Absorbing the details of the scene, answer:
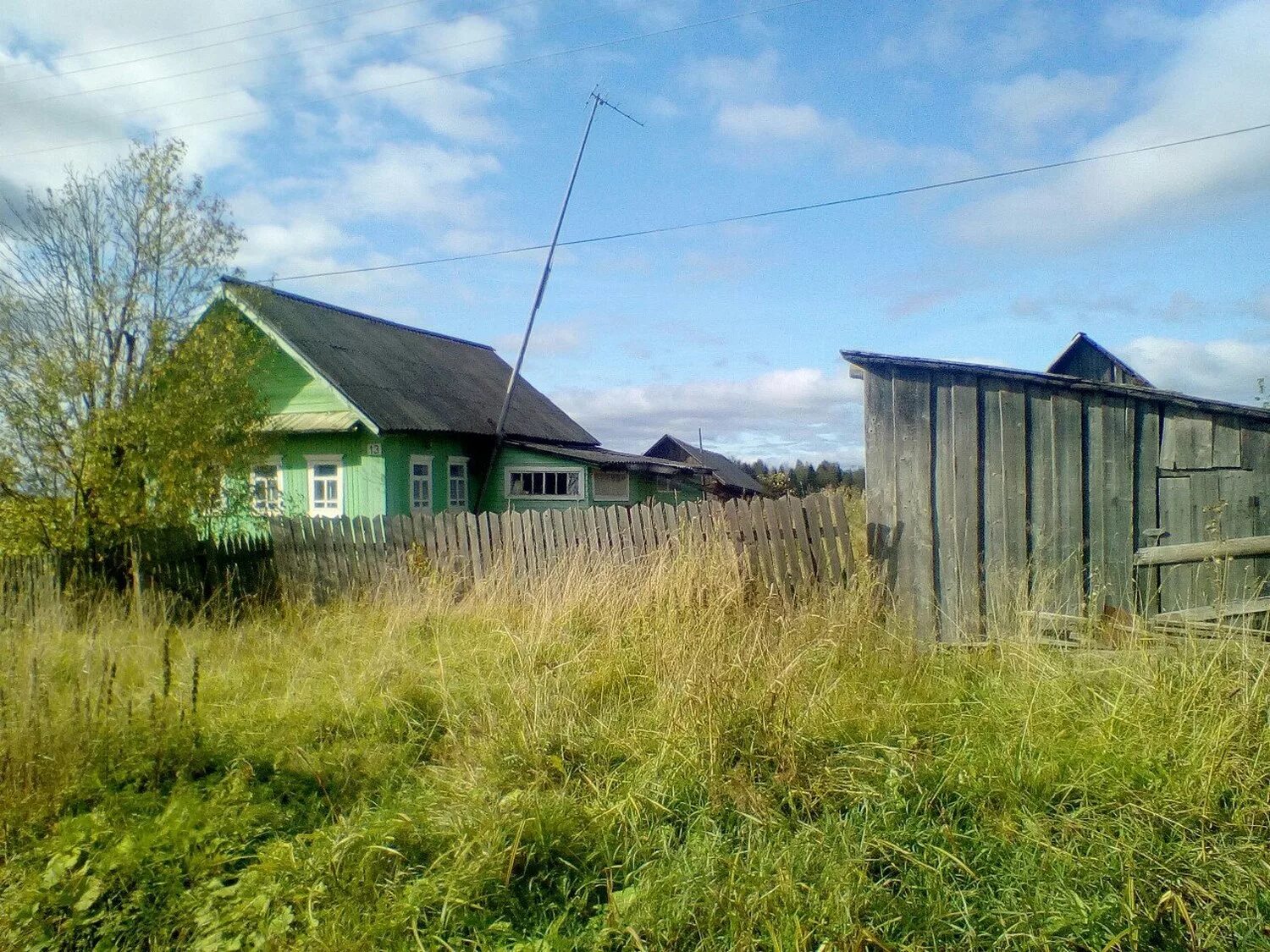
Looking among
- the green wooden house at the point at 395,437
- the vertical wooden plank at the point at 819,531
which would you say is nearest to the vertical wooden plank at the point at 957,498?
the vertical wooden plank at the point at 819,531

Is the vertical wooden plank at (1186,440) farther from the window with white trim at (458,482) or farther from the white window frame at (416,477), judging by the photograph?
the window with white trim at (458,482)

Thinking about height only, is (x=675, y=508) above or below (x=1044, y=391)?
below

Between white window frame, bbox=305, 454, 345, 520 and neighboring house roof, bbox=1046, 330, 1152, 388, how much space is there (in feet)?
50.4

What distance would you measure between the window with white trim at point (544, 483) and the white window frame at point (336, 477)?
462 cm

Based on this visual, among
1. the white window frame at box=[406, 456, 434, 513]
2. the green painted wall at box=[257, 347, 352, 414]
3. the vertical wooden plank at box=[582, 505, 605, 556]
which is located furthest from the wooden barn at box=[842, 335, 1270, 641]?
the green painted wall at box=[257, 347, 352, 414]

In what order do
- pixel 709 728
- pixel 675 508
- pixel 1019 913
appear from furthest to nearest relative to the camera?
pixel 675 508 → pixel 709 728 → pixel 1019 913

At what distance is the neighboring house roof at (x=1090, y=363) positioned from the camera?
17.0m

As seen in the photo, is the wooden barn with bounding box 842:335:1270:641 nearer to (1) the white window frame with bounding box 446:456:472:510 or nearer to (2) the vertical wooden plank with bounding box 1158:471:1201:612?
(2) the vertical wooden plank with bounding box 1158:471:1201:612

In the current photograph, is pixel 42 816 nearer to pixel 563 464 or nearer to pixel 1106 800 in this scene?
pixel 1106 800

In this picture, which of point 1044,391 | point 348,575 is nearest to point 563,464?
point 348,575

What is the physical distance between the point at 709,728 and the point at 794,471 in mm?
44649

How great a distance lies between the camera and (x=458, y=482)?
21.2 metres

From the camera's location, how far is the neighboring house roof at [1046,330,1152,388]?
16953mm

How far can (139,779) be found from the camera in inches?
147
